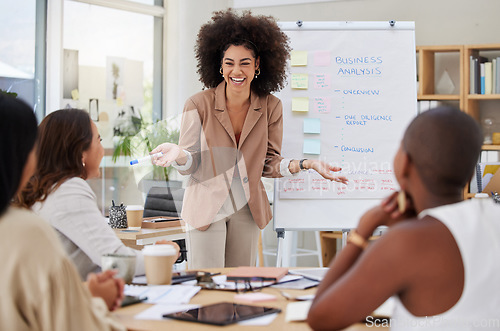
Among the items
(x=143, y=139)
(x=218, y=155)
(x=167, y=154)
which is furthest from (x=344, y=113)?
(x=143, y=139)

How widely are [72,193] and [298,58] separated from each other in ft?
6.91

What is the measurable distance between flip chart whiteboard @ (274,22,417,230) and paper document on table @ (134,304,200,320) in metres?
1.95

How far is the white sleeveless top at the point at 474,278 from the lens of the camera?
3.54ft

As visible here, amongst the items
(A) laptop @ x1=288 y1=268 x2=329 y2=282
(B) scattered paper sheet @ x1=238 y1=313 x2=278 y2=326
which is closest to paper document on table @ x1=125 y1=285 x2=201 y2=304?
(B) scattered paper sheet @ x1=238 y1=313 x2=278 y2=326

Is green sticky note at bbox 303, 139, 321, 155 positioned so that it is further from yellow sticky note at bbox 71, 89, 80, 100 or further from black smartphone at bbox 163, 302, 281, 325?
yellow sticky note at bbox 71, 89, 80, 100

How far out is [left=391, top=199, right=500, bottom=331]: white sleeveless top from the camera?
1078mm

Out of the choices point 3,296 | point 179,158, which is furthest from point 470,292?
point 179,158

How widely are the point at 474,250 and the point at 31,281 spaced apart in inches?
32.8

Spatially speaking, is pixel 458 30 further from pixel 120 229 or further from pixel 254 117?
pixel 120 229

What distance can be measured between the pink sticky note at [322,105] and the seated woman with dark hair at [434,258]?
2314mm

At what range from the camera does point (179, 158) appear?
2.61m

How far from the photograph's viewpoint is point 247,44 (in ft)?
9.38

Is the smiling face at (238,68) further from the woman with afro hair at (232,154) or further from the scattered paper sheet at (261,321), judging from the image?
the scattered paper sheet at (261,321)

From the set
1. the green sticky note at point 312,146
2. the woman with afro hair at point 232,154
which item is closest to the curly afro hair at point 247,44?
the woman with afro hair at point 232,154
